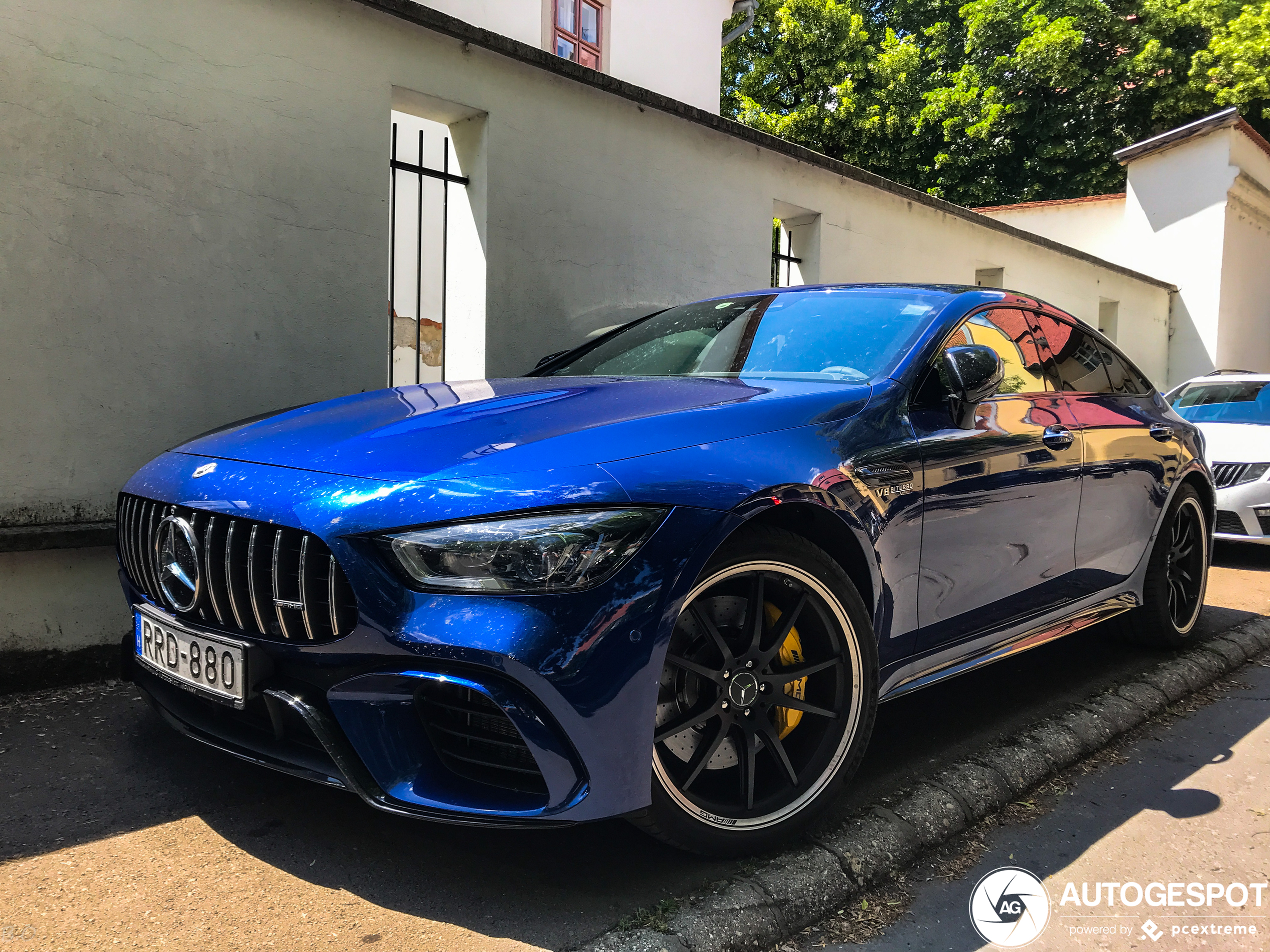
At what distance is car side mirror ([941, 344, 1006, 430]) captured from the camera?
8.88ft

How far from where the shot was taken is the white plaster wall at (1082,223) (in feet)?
53.9

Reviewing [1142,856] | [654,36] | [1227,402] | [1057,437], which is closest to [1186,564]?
[1057,437]

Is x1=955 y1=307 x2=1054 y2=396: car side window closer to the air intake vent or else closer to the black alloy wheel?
the black alloy wheel

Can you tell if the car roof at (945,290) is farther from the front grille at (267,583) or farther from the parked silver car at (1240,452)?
the parked silver car at (1240,452)

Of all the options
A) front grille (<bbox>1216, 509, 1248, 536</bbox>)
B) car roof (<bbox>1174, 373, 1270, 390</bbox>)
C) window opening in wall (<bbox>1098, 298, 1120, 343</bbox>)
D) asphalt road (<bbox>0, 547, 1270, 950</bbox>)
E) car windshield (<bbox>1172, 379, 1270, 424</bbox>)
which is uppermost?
window opening in wall (<bbox>1098, 298, 1120, 343</bbox>)

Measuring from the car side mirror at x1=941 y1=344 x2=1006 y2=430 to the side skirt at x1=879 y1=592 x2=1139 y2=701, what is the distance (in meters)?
0.68

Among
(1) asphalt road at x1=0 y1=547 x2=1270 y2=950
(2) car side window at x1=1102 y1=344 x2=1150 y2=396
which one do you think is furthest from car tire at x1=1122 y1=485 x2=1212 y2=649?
(1) asphalt road at x1=0 y1=547 x2=1270 y2=950

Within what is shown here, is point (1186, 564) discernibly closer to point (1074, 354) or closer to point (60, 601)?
point (1074, 354)

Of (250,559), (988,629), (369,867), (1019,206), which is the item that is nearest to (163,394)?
(250,559)

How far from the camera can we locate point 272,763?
198 centimetres

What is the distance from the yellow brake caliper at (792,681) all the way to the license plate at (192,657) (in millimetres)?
1171

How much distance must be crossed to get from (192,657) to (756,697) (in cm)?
127

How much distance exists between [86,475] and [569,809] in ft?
8.97

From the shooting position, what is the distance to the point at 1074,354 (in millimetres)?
3650
